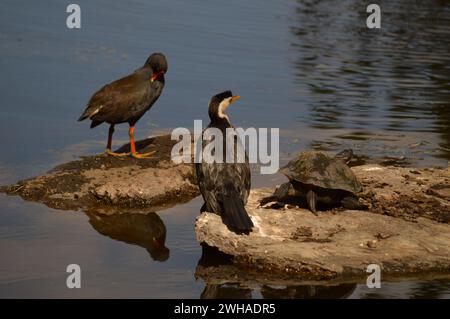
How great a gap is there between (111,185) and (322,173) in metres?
2.39

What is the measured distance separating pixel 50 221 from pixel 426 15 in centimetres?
1584

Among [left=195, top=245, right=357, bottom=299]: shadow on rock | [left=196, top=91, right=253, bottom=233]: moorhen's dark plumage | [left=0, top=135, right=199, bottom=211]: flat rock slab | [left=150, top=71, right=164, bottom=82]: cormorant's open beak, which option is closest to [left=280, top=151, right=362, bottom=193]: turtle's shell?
[left=196, top=91, right=253, bottom=233]: moorhen's dark plumage

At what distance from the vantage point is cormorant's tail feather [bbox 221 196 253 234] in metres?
8.30

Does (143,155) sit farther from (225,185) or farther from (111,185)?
(225,185)

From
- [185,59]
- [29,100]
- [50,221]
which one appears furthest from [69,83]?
[50,221]

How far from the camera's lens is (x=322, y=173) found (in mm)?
9117

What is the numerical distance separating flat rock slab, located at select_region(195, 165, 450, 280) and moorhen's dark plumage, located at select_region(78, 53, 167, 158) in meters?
2.36

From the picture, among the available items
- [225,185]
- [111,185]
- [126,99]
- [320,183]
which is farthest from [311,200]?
[126,99]

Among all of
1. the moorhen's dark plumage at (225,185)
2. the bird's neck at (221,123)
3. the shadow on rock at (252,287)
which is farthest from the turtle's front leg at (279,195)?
the shadow on rock at (252,287)

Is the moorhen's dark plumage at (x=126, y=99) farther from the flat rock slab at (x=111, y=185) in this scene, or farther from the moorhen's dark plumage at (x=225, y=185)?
the moorhen's dark plumage at (x=225, y=185)

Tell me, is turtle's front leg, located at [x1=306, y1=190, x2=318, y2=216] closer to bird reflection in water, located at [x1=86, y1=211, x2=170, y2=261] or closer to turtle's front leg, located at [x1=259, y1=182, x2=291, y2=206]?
turtle's front leg, located at [x1=259, y1=182, x2=291, y2=206]

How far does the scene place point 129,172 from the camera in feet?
34.6

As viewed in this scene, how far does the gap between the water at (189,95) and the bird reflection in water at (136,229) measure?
21 mm

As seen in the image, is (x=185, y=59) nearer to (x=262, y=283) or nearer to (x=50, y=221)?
(x=50, y=221)
